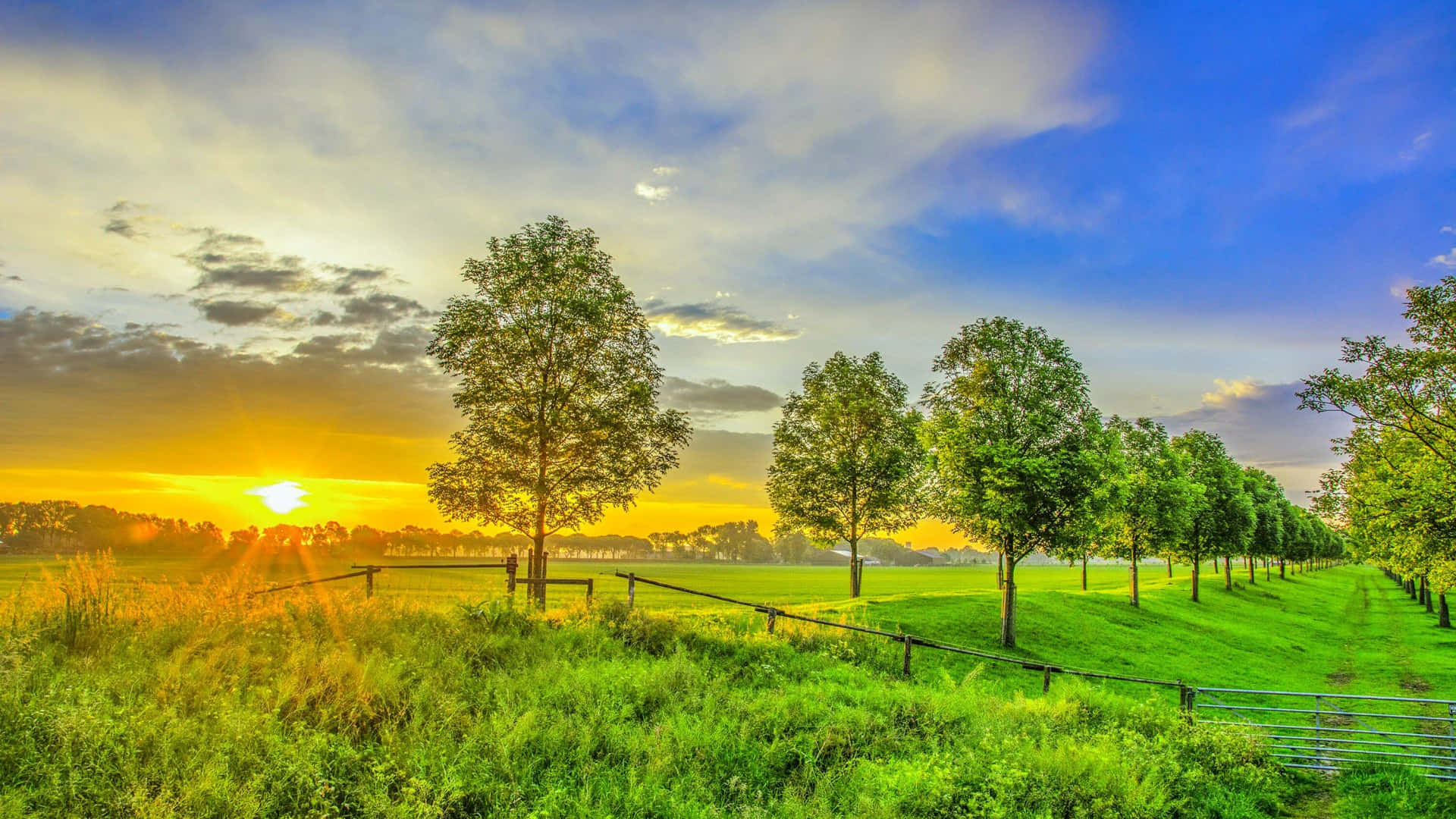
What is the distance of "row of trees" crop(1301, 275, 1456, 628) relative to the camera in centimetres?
2333

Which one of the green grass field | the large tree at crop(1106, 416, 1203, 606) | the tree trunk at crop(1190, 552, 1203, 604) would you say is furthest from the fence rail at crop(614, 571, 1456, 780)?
the tree trunk at crop(1190, 552, 1203, 604)

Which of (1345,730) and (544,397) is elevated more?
(544,397)

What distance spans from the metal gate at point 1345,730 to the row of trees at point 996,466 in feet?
30.2

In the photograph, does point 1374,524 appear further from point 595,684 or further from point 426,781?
point 426,781

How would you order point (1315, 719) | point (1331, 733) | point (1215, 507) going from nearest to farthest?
point (1315, 719) < point (1331, 733) < point (1215, 507)

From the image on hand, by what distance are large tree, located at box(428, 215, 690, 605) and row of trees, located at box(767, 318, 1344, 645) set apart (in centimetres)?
1377

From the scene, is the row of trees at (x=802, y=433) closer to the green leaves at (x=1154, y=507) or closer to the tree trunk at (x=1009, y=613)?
the tree trunk at (x=1009, y=613)

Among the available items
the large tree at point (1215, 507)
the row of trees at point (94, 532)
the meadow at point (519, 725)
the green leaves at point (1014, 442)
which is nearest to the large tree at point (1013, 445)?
the green leaves at point (1014, 442)

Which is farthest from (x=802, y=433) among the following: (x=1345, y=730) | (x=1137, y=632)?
(x=1345, y=730)

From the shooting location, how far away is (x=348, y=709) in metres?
10.7

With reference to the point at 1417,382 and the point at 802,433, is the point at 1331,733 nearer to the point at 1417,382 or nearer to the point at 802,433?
the point at 1417,382

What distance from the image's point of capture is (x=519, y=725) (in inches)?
425

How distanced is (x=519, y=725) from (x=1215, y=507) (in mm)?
69324

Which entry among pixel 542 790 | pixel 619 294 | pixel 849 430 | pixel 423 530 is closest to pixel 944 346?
pixel 849 430
